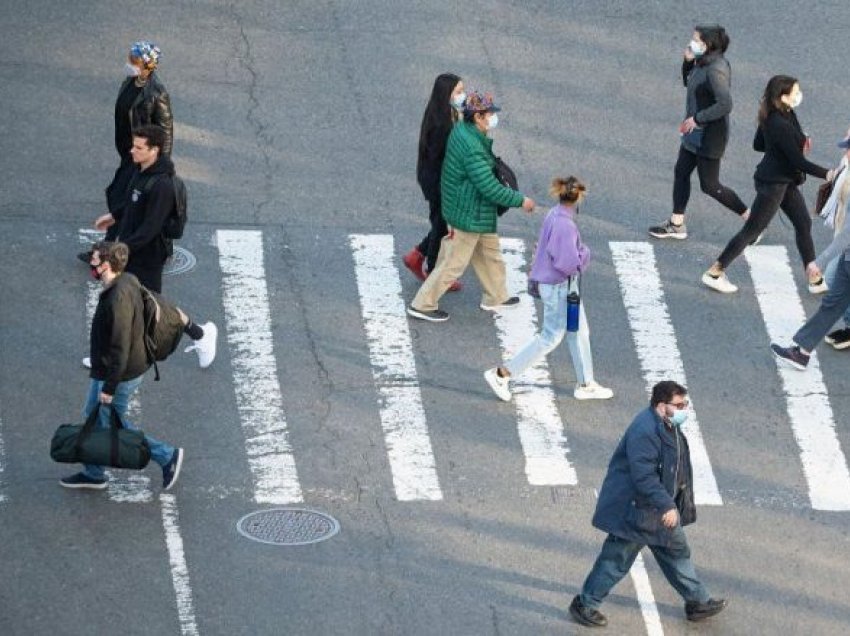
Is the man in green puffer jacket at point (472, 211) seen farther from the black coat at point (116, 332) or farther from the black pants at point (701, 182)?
the black coat at point (116, 332)

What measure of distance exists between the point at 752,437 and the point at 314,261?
4074 mm

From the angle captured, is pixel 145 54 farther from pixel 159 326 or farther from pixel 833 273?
pixel 833 273

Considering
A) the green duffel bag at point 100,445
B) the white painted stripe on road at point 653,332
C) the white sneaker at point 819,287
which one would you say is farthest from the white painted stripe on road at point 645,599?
the white sneaker at point 819,287

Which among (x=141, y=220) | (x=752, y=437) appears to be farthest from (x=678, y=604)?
(x=141, y=220)

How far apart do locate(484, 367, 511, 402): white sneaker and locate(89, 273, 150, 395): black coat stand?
2988mm

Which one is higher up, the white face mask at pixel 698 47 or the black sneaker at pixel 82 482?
the white face mask at pixel 698 47

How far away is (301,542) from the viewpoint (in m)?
13.1

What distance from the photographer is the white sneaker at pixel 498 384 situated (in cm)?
1496

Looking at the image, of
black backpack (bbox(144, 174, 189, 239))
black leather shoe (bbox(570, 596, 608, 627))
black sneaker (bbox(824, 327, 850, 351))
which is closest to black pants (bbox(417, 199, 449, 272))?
black backpack (bbox(144, 174, 189, 239))

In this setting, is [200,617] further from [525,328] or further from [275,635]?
[525,328]

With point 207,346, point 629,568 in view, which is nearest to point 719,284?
point 207,346

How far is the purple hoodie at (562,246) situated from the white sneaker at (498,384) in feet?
3.00

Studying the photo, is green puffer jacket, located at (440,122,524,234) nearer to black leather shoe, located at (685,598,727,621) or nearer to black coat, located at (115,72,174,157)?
black coat, located at (115,72,174,157)

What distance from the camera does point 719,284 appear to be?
16.7m
